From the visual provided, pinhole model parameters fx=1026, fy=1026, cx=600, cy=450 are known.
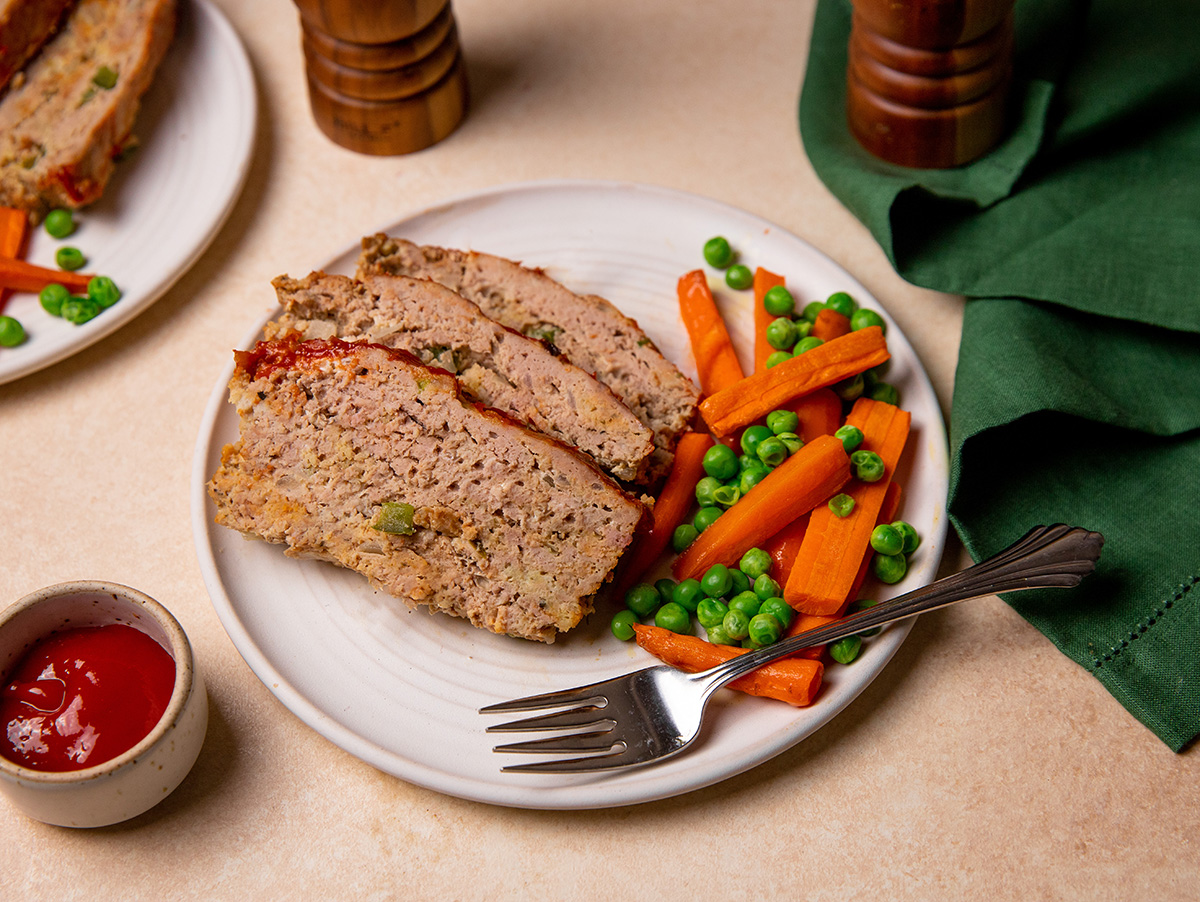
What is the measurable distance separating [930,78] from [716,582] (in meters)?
2.16

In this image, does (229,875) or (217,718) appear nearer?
(229,875)

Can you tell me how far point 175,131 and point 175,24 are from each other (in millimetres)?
546

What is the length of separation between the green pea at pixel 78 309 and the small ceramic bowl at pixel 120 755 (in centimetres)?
143

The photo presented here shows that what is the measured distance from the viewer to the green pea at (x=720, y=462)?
11.1 feet

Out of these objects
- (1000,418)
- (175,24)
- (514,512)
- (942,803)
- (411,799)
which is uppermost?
(175,24)

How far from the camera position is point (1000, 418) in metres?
3.35

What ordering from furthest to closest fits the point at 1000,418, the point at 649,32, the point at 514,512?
the point at 649,32, the point at 1000,418, the point at 514,512

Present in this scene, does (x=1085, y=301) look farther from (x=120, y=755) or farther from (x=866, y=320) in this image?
(x=120, y=755)

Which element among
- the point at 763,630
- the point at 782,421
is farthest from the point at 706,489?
the point at 763,630

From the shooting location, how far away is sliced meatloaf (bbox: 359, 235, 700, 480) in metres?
3.50

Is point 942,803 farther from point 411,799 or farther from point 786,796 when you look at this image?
point 411,799

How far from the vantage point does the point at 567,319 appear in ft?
11.9

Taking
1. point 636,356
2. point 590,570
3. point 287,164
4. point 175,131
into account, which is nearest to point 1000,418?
point 636,356

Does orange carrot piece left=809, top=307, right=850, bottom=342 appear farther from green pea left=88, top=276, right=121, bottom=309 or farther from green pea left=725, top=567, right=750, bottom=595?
green pea left=88, top=276, right=121, bottom=309
